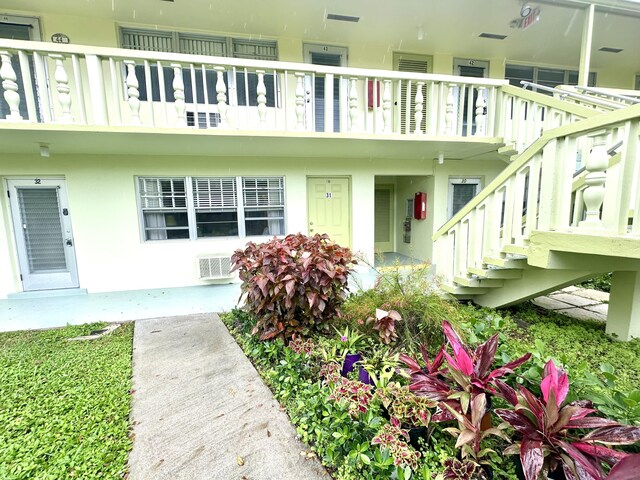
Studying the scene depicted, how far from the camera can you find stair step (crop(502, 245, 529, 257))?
3.05m

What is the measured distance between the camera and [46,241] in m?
5.42

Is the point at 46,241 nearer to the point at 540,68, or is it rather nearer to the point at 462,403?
the point at 462,403

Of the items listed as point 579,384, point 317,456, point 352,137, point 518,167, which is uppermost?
point 352,137

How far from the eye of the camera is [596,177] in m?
2.40

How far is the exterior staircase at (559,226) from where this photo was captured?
2.25 metres

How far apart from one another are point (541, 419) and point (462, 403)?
1.17ft

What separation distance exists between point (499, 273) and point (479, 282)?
37 centimetres

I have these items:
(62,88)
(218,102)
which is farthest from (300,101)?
(62,88)

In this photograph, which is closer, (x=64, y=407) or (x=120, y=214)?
(x=64, y=407)

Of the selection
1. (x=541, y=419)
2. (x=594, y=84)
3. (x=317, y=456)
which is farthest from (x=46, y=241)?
(x=594, y=84)

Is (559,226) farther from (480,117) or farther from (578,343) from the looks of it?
(480,117)

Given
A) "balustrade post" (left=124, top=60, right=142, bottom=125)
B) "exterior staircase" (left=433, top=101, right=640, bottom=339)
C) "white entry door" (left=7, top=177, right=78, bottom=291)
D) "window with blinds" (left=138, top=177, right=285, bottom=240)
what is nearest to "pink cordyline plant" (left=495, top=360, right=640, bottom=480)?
"exterior staircase" (left=433, top=101, right=640, bottom=339)

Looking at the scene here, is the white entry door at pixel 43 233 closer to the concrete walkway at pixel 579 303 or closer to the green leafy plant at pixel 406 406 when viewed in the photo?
the green leafy plant at pixel 406 406

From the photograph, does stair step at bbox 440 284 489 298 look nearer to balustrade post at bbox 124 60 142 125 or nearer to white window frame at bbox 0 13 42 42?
balustrade post at bbox 124 60 142 125
